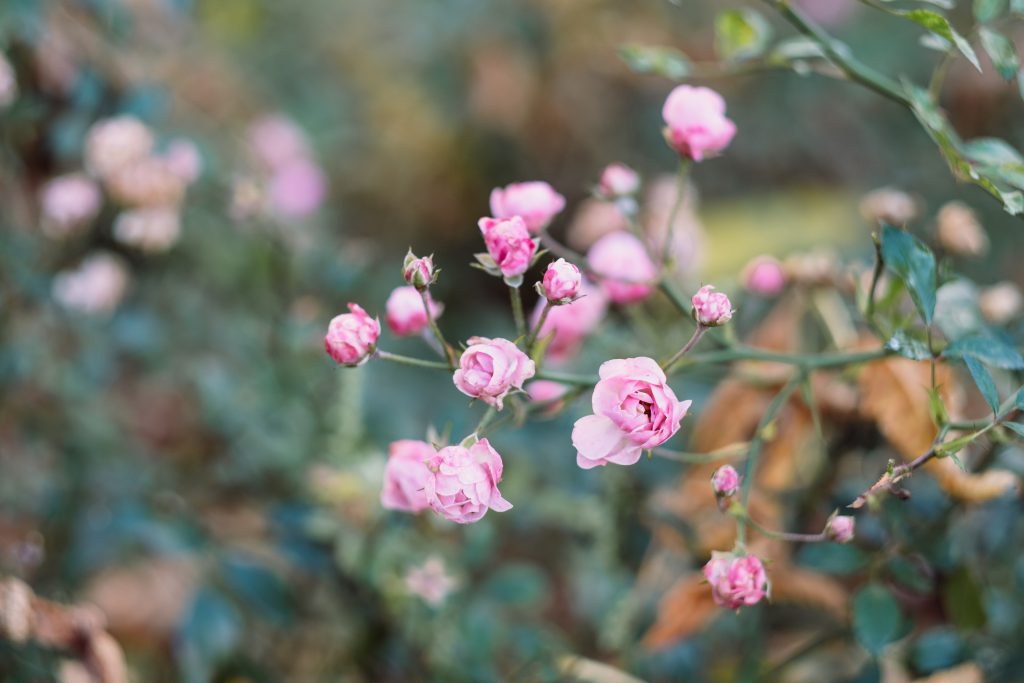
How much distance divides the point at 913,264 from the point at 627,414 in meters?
0.23

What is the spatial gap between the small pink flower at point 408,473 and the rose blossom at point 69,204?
791 mm

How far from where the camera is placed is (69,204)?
116 cm

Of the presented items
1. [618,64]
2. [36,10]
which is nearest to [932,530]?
[36,10]

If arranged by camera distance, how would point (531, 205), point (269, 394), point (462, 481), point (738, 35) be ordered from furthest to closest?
point (269, 394) → point (738, 35) → point (531, 205) → point (462, 481)

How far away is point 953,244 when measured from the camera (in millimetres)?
805

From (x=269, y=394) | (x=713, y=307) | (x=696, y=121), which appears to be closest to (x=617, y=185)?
(x=696, y=121)

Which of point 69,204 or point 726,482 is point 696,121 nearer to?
point 726,482

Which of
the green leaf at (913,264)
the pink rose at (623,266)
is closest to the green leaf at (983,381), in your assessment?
the green leaf at (913,264)

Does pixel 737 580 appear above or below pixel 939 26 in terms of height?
below

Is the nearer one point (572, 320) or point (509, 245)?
point (509, 245)

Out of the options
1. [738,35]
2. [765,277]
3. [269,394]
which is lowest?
[269,394]

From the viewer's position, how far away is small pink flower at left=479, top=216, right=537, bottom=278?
0.53 m

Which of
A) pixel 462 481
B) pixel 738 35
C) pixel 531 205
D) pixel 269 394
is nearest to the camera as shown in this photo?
pixel 462 481

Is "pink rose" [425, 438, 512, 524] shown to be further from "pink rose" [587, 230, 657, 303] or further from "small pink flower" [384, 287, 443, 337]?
"pink rose" [587, 230, 657, 303]
